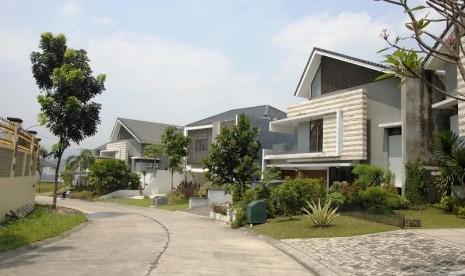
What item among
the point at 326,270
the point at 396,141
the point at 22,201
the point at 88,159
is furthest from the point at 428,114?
the point at 88,159

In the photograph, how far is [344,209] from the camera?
66.5 ft

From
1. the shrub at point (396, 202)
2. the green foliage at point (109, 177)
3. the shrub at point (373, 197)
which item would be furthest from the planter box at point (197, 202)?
the green foliage at point (109, 177)

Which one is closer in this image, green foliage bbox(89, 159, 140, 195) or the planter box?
the planter box

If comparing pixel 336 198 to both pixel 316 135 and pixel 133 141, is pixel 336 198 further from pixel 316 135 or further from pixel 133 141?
pixel 133 141

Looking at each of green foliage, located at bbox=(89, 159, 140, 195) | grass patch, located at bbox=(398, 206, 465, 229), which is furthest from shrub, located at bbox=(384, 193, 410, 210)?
green foliage, located at bbox=(89, 159, 140, 195)

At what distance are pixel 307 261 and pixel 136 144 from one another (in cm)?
4303

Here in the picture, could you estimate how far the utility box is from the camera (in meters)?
19.2

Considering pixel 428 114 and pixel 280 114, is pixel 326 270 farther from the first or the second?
pixel 280 114

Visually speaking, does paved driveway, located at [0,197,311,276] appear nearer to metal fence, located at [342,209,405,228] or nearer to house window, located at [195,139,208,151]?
metal fence, located at [342,209,405,228]

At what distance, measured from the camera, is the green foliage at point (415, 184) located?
21.3 metres

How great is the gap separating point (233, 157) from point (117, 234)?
484 inches

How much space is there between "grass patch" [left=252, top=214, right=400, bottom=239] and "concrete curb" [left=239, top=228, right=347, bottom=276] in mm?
976

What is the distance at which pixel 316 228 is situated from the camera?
1631 cm

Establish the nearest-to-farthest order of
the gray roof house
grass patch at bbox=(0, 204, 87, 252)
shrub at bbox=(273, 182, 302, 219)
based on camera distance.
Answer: grass patch at bbox=(0, 204, 87, 252) < shrub at bbox=(273, 182, 302, 219) < the gray roof house
